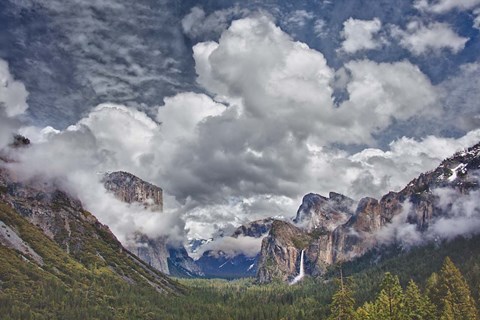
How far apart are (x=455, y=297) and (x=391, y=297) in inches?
3354

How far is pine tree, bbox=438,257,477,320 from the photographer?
422 ft

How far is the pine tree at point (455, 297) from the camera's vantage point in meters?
129

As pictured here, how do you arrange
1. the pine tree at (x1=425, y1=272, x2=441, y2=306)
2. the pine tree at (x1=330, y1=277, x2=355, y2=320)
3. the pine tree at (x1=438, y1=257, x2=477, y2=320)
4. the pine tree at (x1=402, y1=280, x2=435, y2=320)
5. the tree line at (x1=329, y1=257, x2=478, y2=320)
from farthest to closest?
1. the pine tree at (x1=425, y1=272, x2=441, y2=306)
2. the pine tree at (x1=438, y1=257, x2=477, y2=320)
3. the pine tree at (x1=402, y1=280, x2=435, y2=320)
4. the tree line at (x1=329, y1=257, x2=478, y2=320)
5. the pine tree at (x1=330, y1=277, x2=355, y2=320)

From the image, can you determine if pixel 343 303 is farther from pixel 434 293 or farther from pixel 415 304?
pixel 434 293

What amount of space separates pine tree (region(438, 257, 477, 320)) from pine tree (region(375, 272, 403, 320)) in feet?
134

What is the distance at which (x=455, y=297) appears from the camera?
155 m

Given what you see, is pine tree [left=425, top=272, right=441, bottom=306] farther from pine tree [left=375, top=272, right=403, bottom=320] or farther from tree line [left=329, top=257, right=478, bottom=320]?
pine tree [left=375, top=272, right=403, bottom=320]

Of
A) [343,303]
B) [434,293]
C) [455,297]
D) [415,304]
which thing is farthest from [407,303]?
→ [434,293]

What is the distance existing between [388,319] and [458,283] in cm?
9097

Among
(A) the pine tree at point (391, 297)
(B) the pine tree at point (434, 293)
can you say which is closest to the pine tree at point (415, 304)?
(A) the pine tree at point (391, 297)

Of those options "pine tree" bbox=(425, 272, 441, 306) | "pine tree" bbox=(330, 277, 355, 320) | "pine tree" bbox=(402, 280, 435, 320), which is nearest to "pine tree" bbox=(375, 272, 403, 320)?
"pine tree" bbox=(330, 277, 355, 320)

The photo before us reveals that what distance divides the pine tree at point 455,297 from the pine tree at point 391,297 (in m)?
40.8

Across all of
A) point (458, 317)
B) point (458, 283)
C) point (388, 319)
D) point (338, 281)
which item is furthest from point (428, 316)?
point (338, 281)

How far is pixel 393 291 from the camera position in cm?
8288
